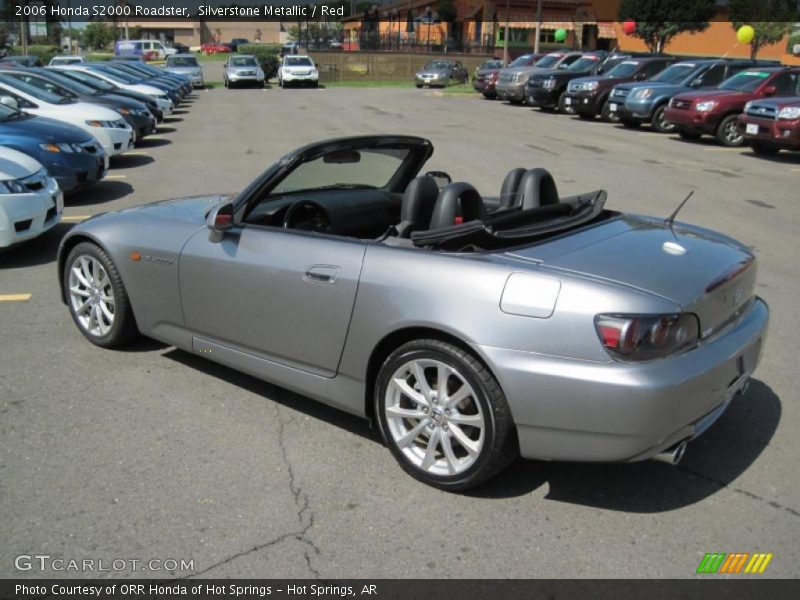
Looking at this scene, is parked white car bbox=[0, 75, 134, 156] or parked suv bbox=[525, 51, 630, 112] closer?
parked white car bbox=[0, 75, 134, 156]

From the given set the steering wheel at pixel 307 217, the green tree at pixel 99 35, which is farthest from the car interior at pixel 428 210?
the green tree at pixel 99 35

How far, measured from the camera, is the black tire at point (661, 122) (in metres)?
18.5

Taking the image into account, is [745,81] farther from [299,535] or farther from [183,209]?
[299,535]

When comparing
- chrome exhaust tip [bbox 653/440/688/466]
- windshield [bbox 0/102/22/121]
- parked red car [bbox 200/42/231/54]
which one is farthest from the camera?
parked red car [bbox 200/42/231/54]

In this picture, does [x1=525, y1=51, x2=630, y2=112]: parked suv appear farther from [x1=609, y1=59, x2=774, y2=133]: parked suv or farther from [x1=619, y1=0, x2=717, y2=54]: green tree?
[x1=619, y1=0, x2=717, y2=54]: green tree

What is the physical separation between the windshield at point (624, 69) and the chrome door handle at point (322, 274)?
20.1 meters

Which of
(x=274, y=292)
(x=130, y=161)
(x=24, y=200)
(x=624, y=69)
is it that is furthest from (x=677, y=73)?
(x=274, y=292)

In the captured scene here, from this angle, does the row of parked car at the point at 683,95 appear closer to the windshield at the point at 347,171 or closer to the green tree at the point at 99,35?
the windshield at the point at 347,171

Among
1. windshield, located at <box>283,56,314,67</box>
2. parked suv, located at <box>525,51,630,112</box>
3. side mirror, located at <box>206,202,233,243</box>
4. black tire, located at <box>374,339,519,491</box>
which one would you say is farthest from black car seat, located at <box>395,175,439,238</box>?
windshield, located at <box>283,56,314,67</box>

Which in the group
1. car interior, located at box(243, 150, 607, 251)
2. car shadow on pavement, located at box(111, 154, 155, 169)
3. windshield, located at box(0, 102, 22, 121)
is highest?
windshield, located at box(0, 102, 22, 121)

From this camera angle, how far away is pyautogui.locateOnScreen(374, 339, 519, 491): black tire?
3039mm

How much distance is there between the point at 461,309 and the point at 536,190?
4.30 feet
